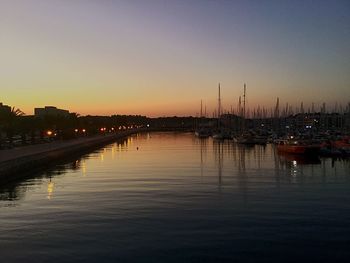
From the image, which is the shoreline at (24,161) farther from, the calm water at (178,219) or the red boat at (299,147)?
the red boat at (299,147)

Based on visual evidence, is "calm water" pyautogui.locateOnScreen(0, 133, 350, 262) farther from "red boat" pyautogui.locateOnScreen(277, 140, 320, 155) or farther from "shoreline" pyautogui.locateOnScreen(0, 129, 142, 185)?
"red boat" pyautogui.locateOnScreen(277, 140, 320, 155)

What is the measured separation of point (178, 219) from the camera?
2034 cm

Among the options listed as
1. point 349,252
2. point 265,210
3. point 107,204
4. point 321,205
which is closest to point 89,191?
point 107,204

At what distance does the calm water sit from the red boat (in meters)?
19.4

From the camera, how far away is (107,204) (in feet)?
79.6

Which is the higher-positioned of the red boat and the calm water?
the red boat

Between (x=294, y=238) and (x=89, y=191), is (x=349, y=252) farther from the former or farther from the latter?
(x=89, y=191)

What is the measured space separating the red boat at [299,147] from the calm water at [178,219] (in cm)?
1935

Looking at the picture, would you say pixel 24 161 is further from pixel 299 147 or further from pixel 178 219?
pixel 299 147

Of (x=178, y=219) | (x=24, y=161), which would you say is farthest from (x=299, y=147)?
(x=178, y=219)

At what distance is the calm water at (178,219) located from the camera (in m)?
15.2

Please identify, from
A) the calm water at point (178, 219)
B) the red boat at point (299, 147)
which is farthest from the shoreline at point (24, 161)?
the red boat at point (299, 147)

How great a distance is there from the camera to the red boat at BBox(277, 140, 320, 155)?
5672 centimetres

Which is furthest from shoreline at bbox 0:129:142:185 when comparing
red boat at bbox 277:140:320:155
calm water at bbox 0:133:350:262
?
red boat at bbox 277:140:320:155
